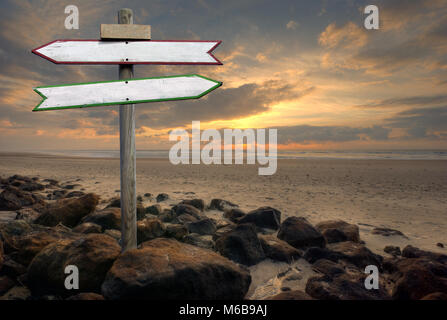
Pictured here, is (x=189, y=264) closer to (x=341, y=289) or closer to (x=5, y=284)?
(x=341, y=289)

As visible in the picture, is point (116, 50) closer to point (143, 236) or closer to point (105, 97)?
point (105, 97)

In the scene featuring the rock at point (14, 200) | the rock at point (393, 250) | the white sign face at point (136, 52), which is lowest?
the rock at point (393, 250)

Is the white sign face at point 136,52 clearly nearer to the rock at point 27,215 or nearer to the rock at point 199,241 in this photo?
the rock at point 199,241

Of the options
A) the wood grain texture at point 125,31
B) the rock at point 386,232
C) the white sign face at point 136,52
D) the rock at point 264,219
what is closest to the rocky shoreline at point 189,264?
the rock at point 264,219

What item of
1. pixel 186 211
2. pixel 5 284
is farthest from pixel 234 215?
pixel 5 284

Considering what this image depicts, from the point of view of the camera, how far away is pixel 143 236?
13.6 ft

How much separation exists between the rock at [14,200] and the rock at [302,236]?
7479 millimetres

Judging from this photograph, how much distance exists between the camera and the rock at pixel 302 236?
14.3ft

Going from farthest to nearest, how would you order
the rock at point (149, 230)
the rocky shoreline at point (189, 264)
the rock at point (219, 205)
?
the rock at point (219, 205) < the rock at point (149, 230) < the rocky shoreline at point (189, 264)

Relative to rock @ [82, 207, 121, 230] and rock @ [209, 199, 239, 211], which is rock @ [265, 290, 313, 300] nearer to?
rock @ [82, 207, 121, 230]

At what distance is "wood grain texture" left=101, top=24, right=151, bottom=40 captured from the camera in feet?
9.34

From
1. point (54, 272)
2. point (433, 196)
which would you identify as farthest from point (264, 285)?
point (433, 196)
